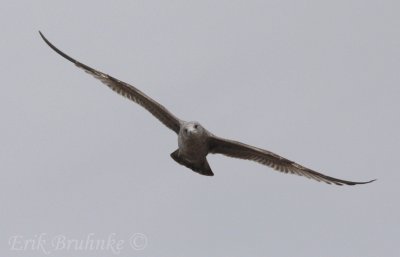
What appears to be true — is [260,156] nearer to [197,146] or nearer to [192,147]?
[197,146]

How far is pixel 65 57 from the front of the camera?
1880 cm

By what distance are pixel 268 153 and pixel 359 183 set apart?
243cm

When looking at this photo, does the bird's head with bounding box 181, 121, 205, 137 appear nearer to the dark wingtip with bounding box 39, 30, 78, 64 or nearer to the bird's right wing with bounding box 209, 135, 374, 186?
the bird's right wing with bounding box 209, 135, 374, 186

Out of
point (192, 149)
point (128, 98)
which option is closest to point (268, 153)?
point (192, 149)

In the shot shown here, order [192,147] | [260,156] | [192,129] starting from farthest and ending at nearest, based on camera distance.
→ 1. [260,156]
2. [192,147]
3. [192,129]

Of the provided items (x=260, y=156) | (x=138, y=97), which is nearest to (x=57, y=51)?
(x=138, y=97)

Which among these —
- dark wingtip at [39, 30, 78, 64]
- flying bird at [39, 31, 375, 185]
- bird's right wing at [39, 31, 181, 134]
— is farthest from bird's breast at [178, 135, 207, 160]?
dark wingtip at [39, 30, 78, 64]

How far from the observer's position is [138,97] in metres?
19.5

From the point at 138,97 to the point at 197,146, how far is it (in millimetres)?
2063

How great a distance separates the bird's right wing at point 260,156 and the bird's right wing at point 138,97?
3.55 ft

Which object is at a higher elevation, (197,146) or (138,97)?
(138,97)

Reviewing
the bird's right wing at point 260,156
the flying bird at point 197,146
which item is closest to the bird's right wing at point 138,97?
the flying bird at point 197,146

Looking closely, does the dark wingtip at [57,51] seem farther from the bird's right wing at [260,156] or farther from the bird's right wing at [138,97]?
the bird's right wing at [260,156]

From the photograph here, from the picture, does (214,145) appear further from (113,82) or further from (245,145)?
(113,82)
